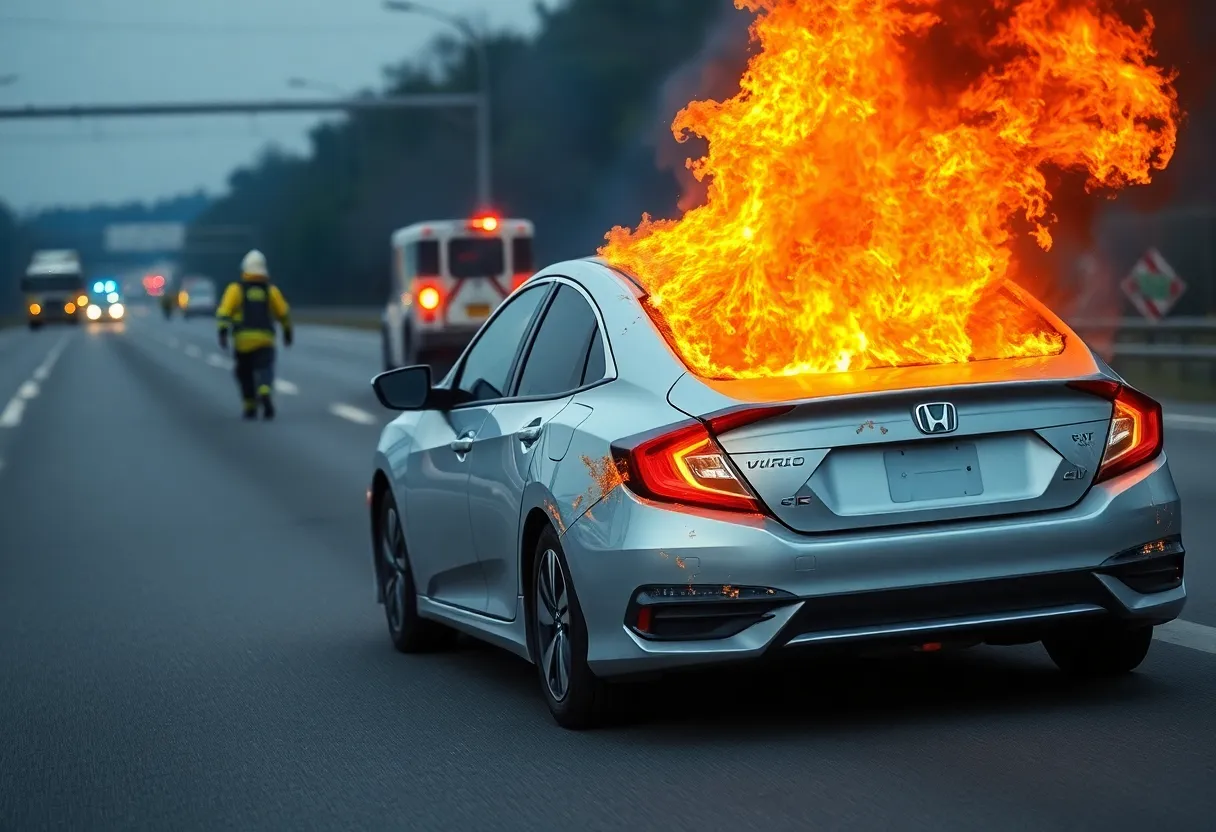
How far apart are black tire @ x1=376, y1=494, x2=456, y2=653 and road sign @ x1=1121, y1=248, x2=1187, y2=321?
19789 millimetres

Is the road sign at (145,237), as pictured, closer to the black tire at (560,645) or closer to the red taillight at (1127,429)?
the black tire at (560,645)

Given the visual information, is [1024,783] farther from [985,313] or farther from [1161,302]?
[1161,302]

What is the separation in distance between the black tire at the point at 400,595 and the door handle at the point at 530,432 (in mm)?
1594

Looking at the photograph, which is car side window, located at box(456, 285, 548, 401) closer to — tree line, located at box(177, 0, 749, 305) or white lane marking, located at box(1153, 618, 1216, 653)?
white lane marking, located at box(1153, 618, 1216, 653)

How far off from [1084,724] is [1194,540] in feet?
17.2

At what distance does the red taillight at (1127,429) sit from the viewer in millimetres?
6418

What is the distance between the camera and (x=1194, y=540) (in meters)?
11.4

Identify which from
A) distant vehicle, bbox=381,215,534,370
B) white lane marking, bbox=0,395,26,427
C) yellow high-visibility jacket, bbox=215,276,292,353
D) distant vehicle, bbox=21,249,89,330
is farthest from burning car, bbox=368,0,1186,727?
distant vehicle, bbox=21,249,89,330

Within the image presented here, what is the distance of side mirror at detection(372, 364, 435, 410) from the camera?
26.6ft

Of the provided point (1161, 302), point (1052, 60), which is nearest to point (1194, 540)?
point (1052, 60)

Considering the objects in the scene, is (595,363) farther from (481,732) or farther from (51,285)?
(51,285)

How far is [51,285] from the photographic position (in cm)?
9944

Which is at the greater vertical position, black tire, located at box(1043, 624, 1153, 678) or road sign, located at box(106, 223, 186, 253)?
black tire, located at box(1043, 624, 1153, 678)

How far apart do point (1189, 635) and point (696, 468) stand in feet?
9.05
